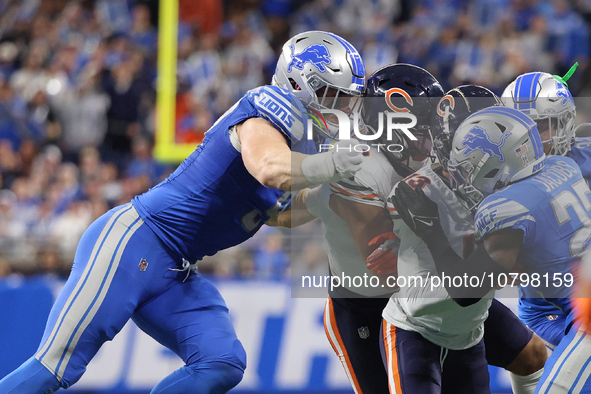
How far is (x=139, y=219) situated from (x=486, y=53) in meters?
7.43

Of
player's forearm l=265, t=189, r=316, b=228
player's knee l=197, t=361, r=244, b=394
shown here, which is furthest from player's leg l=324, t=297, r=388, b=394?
player's knee l=197, t=361, r=244, b=394

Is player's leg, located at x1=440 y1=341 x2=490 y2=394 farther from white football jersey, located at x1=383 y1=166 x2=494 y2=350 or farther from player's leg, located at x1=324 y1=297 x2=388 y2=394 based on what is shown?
player's leg, located at x1=324 y1=297 x2=388 y2=394

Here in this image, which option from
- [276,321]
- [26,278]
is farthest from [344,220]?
[26,278]

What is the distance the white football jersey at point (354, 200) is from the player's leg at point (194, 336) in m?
0.66

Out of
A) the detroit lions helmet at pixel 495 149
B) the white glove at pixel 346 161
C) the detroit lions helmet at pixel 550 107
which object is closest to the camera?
the white glove at pixel 346 161

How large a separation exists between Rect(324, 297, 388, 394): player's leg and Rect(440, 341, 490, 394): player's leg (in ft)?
1.51

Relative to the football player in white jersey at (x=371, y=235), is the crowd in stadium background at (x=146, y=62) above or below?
above

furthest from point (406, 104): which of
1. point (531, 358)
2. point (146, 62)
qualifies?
point (146, 62)

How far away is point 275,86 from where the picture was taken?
344 centimetres

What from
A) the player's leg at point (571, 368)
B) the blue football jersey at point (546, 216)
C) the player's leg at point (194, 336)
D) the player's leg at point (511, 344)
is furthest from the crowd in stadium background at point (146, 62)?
the player's leg at point (571, 368)

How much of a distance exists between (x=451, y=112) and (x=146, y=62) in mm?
7602

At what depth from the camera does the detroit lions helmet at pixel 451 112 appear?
3471mm

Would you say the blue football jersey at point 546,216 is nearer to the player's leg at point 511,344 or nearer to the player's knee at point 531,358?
the player's leg at point 511,344

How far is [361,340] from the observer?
3.83 meters
